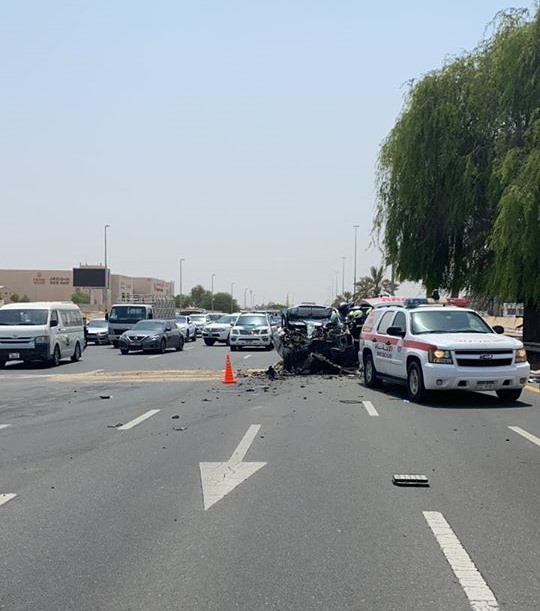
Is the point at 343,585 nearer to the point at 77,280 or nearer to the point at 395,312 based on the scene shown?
the point at 395,312

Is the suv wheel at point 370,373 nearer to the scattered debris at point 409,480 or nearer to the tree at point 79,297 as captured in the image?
the scattered debris at point 409,480

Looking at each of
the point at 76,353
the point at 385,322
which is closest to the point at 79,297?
the point at 76,353

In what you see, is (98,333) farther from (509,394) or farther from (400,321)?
(509,394)

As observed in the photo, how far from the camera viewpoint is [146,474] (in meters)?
8.55

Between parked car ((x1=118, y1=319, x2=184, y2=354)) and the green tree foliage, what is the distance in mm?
11047

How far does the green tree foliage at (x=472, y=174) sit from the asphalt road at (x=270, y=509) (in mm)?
9210

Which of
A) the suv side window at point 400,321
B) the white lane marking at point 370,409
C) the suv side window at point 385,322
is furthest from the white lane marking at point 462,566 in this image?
the suv side window at point 385,322

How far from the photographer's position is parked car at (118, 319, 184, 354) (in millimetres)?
33125

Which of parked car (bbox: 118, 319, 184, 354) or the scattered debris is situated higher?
parked car (bbox: 118, 319, 184, 354)

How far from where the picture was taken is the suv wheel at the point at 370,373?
17.6 m

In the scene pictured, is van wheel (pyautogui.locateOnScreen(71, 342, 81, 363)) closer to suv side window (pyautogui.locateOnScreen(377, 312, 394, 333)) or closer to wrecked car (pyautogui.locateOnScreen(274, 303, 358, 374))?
wrecked car (pyautogui.locateOnScreen(274, 303, 358, 374))

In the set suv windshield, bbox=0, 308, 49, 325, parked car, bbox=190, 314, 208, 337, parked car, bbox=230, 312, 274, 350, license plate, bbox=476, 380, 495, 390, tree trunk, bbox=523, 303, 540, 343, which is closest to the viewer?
license plate, bbox=476, 380, 495, 390

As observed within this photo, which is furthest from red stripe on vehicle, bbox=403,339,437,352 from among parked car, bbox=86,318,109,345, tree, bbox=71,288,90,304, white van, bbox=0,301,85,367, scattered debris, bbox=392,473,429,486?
tree, bbox=71,288,90,304

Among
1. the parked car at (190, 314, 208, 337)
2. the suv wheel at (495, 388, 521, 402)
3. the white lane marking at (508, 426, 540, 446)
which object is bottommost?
the white lane marking at (508, 426, 540, 446)
